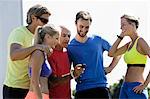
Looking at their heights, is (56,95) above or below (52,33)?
below

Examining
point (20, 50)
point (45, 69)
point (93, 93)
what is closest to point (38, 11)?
point (20, 50)

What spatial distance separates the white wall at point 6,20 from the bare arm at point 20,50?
1129 millimetres

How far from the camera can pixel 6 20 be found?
16.3ft

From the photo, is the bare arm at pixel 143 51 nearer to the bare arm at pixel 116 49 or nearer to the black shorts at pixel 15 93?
the bare arm at pixel 116 49

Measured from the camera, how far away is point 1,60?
5.02m

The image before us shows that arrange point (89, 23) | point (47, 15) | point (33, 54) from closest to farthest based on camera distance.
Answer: point (33, 54) → point (47, 15) → point (89, 23)

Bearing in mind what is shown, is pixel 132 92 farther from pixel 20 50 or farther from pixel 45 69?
pixel 20 50

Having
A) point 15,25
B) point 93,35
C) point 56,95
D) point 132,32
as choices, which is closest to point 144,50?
point 132,32

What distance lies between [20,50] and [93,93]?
0.97 m

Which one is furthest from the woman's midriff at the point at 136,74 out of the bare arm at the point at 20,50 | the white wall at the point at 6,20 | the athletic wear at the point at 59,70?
the white wall at the point at 6,20

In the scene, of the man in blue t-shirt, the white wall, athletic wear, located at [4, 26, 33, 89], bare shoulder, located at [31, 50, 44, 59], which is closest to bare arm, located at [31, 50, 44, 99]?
bare shoulder, located at [31, 50, 44, 59]

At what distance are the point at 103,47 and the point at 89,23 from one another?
32 cm

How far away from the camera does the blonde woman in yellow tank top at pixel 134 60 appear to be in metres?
4.32

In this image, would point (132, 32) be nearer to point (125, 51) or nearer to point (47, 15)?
point (125, 51)
